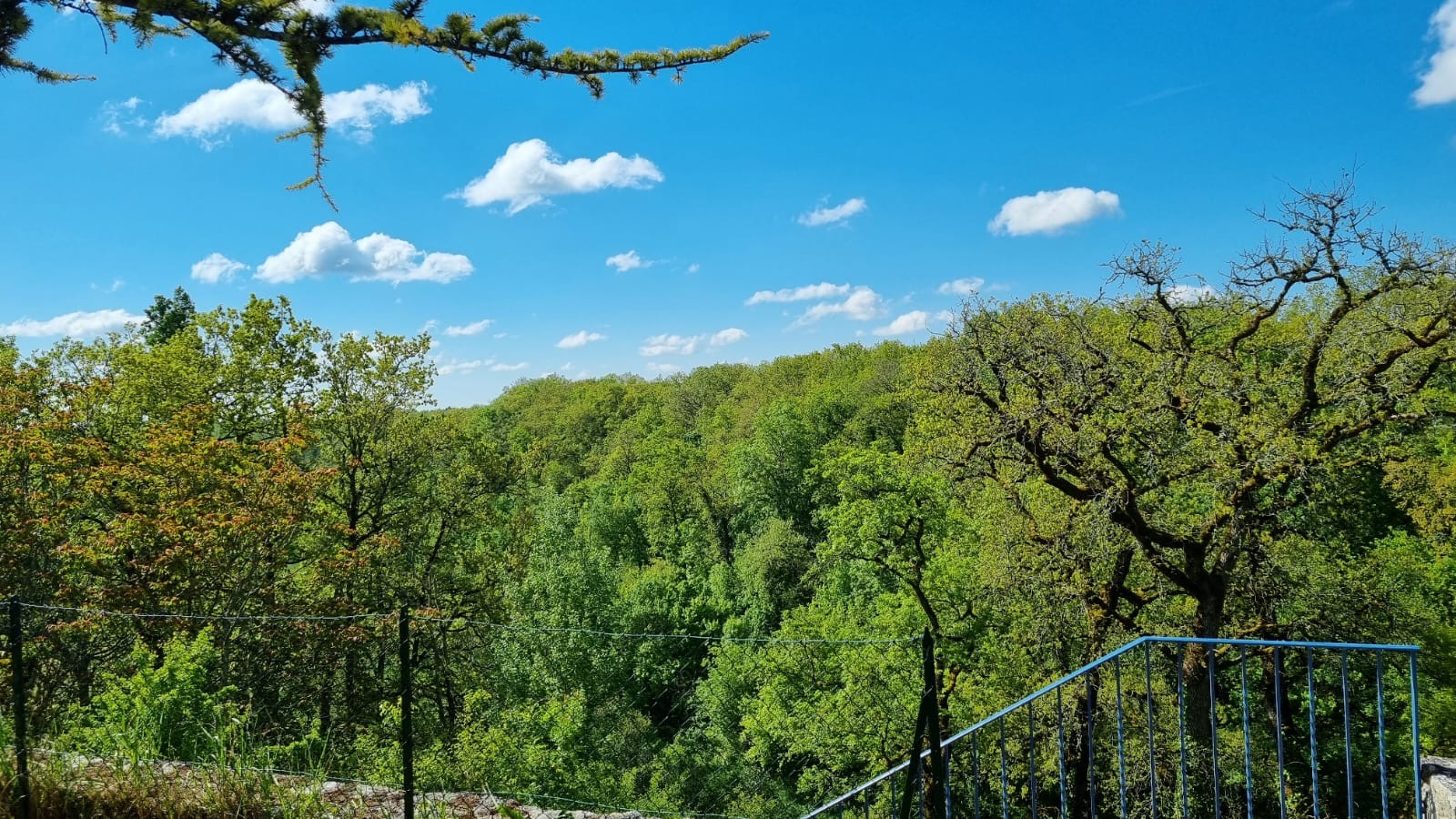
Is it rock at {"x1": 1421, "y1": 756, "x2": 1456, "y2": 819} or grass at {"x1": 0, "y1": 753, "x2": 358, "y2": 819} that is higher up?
grass at {"x1": 0, "y1": 753, "x2": 358, "y2": 819}

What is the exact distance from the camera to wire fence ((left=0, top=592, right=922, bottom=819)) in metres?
4.17

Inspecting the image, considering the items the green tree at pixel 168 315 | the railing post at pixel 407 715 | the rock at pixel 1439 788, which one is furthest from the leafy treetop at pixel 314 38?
the green tree at pixel 168 315

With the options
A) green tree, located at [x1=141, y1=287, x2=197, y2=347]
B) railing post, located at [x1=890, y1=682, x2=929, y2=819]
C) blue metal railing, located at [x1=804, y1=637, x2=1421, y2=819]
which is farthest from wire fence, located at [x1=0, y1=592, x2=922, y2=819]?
green tree, located at [x1=141, y1=287, x2=197, y2=347]

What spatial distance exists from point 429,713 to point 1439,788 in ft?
53.1

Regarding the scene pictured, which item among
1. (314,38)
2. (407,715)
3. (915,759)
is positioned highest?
(314,38)

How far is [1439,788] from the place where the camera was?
12.9ft

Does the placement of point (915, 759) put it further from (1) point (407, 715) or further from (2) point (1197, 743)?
(2) point (1197, 743)

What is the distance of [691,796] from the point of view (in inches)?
868

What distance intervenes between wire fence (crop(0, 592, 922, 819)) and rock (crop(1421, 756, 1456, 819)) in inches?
97.7

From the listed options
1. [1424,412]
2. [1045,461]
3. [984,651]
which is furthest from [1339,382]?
[984,651]

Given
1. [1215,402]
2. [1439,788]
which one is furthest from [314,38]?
[1215,402]

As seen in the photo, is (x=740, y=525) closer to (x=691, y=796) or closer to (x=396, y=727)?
(x=691, y=796)

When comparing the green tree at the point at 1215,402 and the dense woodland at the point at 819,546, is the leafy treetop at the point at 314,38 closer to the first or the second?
the dense woodland at the point at 819,546

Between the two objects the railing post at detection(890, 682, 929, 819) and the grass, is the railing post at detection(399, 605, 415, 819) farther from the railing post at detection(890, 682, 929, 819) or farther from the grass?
the railing post at detection(890, 682, 929, 819)
